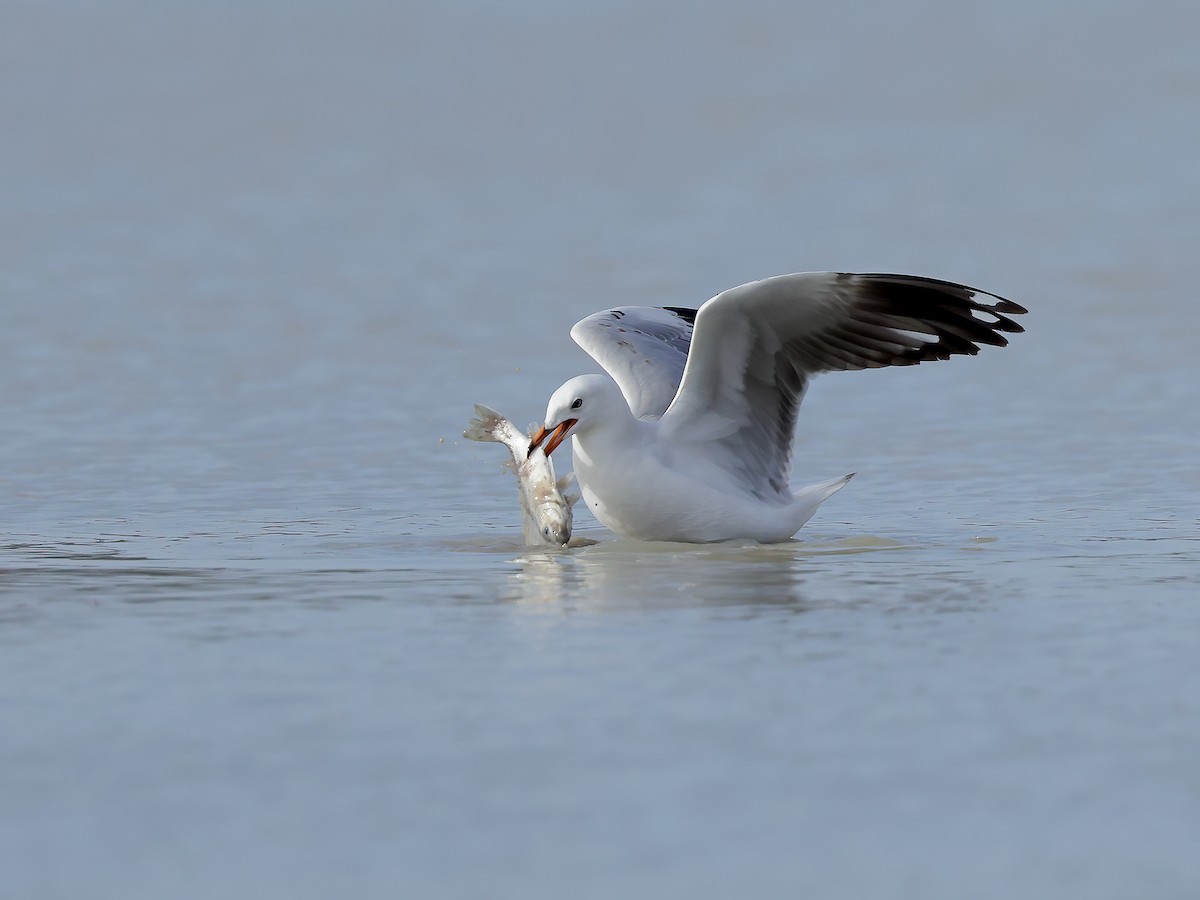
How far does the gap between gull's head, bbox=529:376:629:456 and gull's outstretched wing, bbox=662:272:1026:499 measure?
17.7 inches

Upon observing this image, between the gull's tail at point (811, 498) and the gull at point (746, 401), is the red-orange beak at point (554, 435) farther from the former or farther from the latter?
the gull's tail at point (811, 498)

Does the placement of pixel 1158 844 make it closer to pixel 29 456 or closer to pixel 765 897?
pixel 765 897

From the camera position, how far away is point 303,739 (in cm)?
569

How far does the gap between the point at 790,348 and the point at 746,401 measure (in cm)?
33

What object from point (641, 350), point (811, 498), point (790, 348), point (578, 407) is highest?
point (641, 350)

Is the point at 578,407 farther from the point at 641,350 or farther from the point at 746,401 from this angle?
the point at 641,350

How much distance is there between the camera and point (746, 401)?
10430 millimetres

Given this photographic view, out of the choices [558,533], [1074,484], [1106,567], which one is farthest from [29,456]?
[1106,567]

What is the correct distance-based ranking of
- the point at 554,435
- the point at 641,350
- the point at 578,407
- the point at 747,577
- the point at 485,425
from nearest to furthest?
the point at 747,577
the point at 578,407
the point at 554,435
the point at 485,425
the point at 641,350

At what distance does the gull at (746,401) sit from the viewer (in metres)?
9.87

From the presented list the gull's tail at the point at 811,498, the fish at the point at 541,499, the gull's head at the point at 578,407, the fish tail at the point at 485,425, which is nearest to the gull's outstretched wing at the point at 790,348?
the gull's tail at the point at 811,498

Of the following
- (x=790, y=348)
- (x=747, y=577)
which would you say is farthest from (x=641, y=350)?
(x=747, y=577)

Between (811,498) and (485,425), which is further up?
(485,425)

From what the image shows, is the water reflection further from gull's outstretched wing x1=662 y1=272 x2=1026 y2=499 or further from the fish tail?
the fish tail
